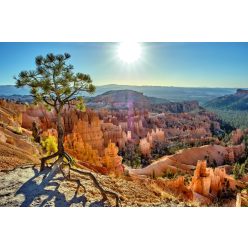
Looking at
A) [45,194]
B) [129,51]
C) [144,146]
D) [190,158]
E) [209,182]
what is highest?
[129,51]

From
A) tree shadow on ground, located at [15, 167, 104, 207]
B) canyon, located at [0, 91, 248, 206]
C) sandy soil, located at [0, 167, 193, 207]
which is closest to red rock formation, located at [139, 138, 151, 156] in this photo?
canyon, located at [0, 91, 248, 206]

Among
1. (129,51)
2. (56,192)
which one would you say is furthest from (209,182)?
(56,192)

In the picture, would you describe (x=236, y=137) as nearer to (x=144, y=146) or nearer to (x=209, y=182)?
(x=209, y=182)

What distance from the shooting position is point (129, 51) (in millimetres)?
6023

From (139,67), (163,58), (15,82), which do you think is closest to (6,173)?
(15,82)

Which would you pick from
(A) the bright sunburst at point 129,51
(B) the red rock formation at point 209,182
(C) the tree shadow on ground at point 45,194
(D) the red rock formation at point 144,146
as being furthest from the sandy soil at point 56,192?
(D) the red rock formation at point 144,146

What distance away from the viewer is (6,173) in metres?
5.72

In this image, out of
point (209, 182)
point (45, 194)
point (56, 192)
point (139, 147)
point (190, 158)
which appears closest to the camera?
point (45, 194)

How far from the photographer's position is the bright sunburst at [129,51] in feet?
18.9

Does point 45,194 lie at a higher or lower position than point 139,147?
higher
